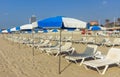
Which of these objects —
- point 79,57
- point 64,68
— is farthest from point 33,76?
point 79,57

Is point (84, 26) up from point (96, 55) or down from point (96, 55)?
up

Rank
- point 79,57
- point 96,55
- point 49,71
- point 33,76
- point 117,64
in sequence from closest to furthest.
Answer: point 33,76 < point 49,71 < point 117,64 < point 79,57 < point 96,55

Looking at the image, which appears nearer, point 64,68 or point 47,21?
point 47,21

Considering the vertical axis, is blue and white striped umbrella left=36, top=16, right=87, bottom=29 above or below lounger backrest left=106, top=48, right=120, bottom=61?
above

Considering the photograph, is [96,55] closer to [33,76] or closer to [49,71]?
[49,71]

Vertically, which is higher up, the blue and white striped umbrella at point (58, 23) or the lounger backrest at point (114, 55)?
the blue and white striped umbrella at point (58, 23)

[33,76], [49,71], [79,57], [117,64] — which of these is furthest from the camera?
[79,57]

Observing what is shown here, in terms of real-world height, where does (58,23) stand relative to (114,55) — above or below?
above

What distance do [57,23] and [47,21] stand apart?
0.43 metres

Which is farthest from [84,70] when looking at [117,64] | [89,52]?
[89,52]

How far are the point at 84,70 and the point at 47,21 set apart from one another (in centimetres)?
221

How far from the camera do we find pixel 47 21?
19.7 ft

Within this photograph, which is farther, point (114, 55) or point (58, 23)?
A: point (114, 55)

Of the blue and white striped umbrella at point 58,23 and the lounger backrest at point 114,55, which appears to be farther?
the lounger backrest at point 114,55
